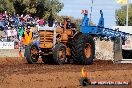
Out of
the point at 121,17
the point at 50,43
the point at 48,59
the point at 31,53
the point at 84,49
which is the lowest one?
the point at 48,59

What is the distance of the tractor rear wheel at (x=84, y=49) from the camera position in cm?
2038

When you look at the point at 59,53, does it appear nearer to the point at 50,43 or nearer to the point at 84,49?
the point at 50,43

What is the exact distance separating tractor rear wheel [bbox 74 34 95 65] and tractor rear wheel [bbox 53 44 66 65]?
74 centimetres

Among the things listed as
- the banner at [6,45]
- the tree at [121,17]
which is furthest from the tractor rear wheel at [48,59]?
the tree at [121,17]

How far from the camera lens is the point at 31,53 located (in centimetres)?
2031

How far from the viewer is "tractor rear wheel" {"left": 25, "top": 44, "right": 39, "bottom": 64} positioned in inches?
792

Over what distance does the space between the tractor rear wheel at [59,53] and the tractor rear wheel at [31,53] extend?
128 centimetres

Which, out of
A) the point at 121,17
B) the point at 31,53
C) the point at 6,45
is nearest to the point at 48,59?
the point at 31,53

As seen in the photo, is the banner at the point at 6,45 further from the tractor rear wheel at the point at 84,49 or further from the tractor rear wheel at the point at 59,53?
the tractor rear wheel at the point at 59,53

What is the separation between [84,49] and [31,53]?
2.51 meters

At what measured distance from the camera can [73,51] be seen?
20406 mm

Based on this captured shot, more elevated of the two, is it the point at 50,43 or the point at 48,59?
the point at 50,43

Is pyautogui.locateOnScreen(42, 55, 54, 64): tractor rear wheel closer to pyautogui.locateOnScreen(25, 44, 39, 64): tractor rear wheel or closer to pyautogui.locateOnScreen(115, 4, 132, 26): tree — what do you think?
pyautogui.locateOnScreen(25, 44, 39, 64): tractor rear wheel

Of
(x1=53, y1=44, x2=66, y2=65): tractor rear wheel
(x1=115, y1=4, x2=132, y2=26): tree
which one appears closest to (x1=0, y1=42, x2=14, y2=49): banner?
(x1=53, y1=44, x2=66, y2=65): tractor rear wheel
